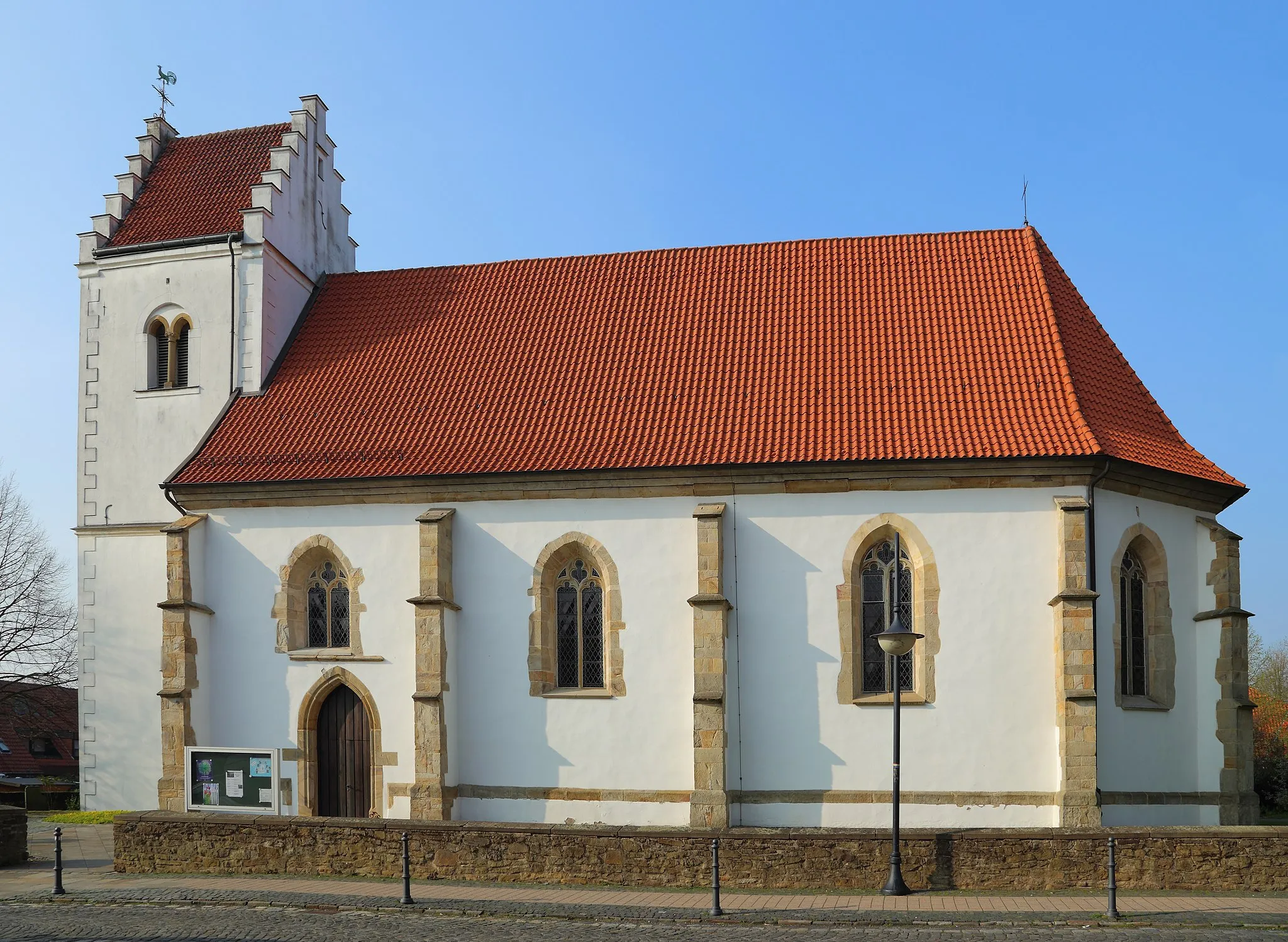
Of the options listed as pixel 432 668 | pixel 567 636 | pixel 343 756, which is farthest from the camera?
pixel 343 756

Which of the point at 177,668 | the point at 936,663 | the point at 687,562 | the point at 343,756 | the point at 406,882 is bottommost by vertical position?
the point at 406,882

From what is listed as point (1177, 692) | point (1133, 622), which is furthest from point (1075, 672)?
point (1177, 692)

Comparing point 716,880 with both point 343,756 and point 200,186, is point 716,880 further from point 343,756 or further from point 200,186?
point 200,186

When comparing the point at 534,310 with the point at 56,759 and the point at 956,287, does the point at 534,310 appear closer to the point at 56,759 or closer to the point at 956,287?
the point at 956,287

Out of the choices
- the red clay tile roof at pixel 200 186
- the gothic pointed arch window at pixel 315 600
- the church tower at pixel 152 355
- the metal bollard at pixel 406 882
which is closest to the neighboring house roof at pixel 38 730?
the church tower at pixel 152 355

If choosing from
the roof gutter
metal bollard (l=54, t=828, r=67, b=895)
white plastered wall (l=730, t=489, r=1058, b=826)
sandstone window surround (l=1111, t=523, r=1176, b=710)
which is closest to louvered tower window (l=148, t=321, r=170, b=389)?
the roof gutter

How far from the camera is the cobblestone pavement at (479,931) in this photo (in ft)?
47.7

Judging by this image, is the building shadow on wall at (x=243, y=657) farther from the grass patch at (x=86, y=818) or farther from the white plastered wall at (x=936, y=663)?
the white plastered wall at (x=936, y=663)

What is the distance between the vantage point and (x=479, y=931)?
15125mm

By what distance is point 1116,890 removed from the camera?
1677 centimetres

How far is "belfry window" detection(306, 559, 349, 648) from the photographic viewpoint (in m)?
24.5

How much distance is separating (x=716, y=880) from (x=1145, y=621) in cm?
1126

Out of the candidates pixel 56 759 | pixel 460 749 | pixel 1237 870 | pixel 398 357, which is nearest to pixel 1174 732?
pixel 1237 870

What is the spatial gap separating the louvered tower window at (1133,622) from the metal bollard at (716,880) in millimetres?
9651
